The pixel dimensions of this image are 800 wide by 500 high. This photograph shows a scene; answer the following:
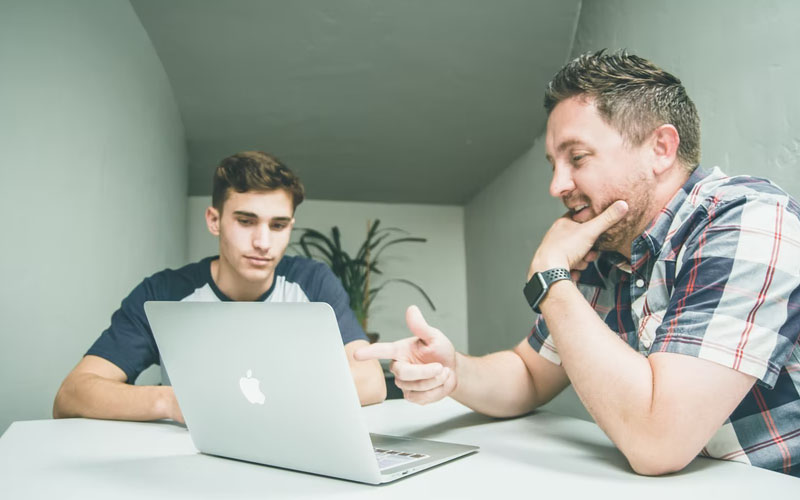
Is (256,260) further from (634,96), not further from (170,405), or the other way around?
(634,96)

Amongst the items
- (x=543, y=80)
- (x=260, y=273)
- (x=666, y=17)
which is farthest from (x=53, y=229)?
(x=543, y=80)

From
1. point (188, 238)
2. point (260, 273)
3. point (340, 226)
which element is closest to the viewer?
point (260, 273)

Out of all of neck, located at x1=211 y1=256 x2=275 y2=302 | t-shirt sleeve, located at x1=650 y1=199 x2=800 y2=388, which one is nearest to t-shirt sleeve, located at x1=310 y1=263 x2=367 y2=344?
neck, located at x1=211 y1=256 x2=275 y2=302

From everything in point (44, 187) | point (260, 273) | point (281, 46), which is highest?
Result: point (281, 46)

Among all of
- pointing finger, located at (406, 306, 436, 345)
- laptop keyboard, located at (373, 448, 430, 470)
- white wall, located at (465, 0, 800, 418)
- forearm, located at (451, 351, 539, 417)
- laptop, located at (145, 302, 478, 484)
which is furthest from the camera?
white wall, located at (465, 0, 800, 418)

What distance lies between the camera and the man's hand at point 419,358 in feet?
3.19

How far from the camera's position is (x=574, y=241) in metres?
1.25

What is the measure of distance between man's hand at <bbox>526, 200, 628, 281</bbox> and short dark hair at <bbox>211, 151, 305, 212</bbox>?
3.48 feet

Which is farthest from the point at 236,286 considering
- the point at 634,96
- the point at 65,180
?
the point at 634,96

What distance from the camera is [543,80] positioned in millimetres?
2955

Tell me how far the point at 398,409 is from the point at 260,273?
783 mm

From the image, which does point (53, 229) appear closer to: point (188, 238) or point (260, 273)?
point (260, 273)

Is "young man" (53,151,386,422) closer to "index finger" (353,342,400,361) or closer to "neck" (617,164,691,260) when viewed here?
"index finger" (353,342,400,361)

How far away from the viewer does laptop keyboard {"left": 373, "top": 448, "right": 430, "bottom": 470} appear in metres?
0.85
